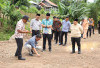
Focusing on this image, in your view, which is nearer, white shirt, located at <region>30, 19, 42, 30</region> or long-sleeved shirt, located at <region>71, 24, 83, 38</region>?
long-sleeved shirt, located at <region>71, 24, 83, 38</region>

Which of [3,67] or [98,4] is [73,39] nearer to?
[3,67]

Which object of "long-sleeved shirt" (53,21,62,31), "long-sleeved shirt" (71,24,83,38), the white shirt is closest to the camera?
"long-sleeved shirt" (71,24,83,38)

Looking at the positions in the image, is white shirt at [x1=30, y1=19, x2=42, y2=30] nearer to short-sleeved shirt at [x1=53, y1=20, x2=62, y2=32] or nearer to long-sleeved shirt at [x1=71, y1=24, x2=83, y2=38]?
long-sleeved shirt at [x1=71, y1=24, x2=83, y2=38]

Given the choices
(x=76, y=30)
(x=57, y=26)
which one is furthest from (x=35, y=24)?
(x=57, y=26)

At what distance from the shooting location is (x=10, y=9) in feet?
45.0

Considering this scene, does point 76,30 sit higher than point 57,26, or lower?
lower

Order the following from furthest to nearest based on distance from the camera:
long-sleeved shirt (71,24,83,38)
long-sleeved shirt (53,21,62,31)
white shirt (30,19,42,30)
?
long-sleeved shirt (53,21,62,31)
white shirt (30,19,42,30)
long-sleeved shirt (71,24,83,38)

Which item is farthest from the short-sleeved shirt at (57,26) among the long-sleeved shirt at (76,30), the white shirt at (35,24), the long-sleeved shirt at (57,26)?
the long-sleeved shirt at (76,30)

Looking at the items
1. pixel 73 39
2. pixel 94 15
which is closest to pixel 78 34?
pixel 73 39

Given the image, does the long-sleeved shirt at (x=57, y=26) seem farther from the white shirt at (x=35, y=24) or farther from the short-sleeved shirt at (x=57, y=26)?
the white shirt at (x=35, y=24)

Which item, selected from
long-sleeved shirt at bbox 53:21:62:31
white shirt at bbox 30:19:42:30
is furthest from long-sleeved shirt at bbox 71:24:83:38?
long-sleeved shirt at bbox 53:21:62:31

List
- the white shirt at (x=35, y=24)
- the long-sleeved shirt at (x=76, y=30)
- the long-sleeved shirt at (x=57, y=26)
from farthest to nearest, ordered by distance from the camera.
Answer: the long-sleeved shirt at (x=57, y=26) < the white shirt at (x=35, y=24) < the long-sleeved shirt at (x=76, y=30)

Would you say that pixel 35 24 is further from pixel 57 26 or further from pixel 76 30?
pixel 57 26

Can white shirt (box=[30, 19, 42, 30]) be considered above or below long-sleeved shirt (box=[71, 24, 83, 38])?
above
